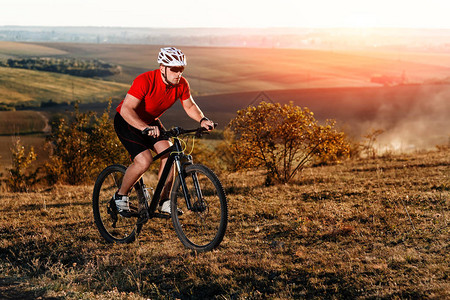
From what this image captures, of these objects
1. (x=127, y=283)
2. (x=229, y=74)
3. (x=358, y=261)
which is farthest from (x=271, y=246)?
(x=229, y=74)

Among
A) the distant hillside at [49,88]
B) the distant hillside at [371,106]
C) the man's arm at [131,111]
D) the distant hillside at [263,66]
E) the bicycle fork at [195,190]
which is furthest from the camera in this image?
the distant hillside at [263,66]

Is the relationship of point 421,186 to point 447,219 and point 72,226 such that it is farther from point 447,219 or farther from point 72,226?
point 72,226

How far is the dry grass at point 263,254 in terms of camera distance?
4562 mm

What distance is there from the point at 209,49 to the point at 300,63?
42.3 meters

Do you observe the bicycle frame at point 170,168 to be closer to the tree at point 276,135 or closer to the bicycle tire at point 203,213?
the bicycle tire at point 203,213

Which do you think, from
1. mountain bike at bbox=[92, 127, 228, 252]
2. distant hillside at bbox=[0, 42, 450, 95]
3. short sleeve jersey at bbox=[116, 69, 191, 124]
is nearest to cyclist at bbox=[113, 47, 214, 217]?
short sleeve jersey at bbox=[116, 69, 191, 124]

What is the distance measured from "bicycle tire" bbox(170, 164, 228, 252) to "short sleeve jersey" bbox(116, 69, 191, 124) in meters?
0.84

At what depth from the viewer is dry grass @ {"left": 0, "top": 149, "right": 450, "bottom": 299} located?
15.0 feet

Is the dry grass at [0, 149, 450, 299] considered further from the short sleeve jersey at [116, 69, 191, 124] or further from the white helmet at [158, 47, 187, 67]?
the white helmet at [158, 47, 187, 67]

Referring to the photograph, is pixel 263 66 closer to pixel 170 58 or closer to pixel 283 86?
pixel 283 86

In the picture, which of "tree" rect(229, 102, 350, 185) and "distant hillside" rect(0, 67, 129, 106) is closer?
"tree" rect(229, 102, 350, 185)

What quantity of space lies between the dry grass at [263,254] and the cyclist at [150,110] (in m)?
1.01

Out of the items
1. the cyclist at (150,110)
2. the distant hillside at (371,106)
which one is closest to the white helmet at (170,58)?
the cyclist at (150,110)

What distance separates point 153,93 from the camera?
551 centimetres
